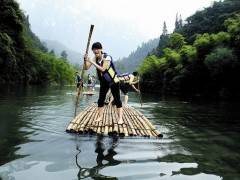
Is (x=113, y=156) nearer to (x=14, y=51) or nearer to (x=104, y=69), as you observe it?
(x=104, y=69)

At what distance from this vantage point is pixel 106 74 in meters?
9.88

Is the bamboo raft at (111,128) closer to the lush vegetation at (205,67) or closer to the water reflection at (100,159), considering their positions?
the water reflection at (100,159)

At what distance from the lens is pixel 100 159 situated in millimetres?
6859

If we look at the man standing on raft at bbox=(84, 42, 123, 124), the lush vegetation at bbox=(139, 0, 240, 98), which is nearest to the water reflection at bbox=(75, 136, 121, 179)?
the man standing on raft at bbox=(84, 42, 123, 124)

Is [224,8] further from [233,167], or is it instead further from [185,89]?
[233,167]

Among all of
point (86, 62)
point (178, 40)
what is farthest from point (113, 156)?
point (178, 40)

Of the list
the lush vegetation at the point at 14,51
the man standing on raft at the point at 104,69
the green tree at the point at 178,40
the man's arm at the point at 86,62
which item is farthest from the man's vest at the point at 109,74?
the green tree at the point at 178,40

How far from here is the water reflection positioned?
580 cm

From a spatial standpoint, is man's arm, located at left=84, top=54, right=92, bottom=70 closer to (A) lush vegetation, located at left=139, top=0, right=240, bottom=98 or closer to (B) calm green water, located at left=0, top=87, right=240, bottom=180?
(B) calm green water, located at left=0, top=87, right=240, bottom=180

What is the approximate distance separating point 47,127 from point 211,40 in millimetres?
37880

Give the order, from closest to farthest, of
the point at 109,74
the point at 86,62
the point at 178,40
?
the point at 109,74
the point at 86,62
the point at 178,40

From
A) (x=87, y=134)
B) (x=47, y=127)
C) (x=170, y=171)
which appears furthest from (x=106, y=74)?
(x=170, y=171)

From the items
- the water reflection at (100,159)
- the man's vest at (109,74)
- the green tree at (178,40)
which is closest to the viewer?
the water reflection at (100,159)

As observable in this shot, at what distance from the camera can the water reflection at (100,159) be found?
19.0 feet
